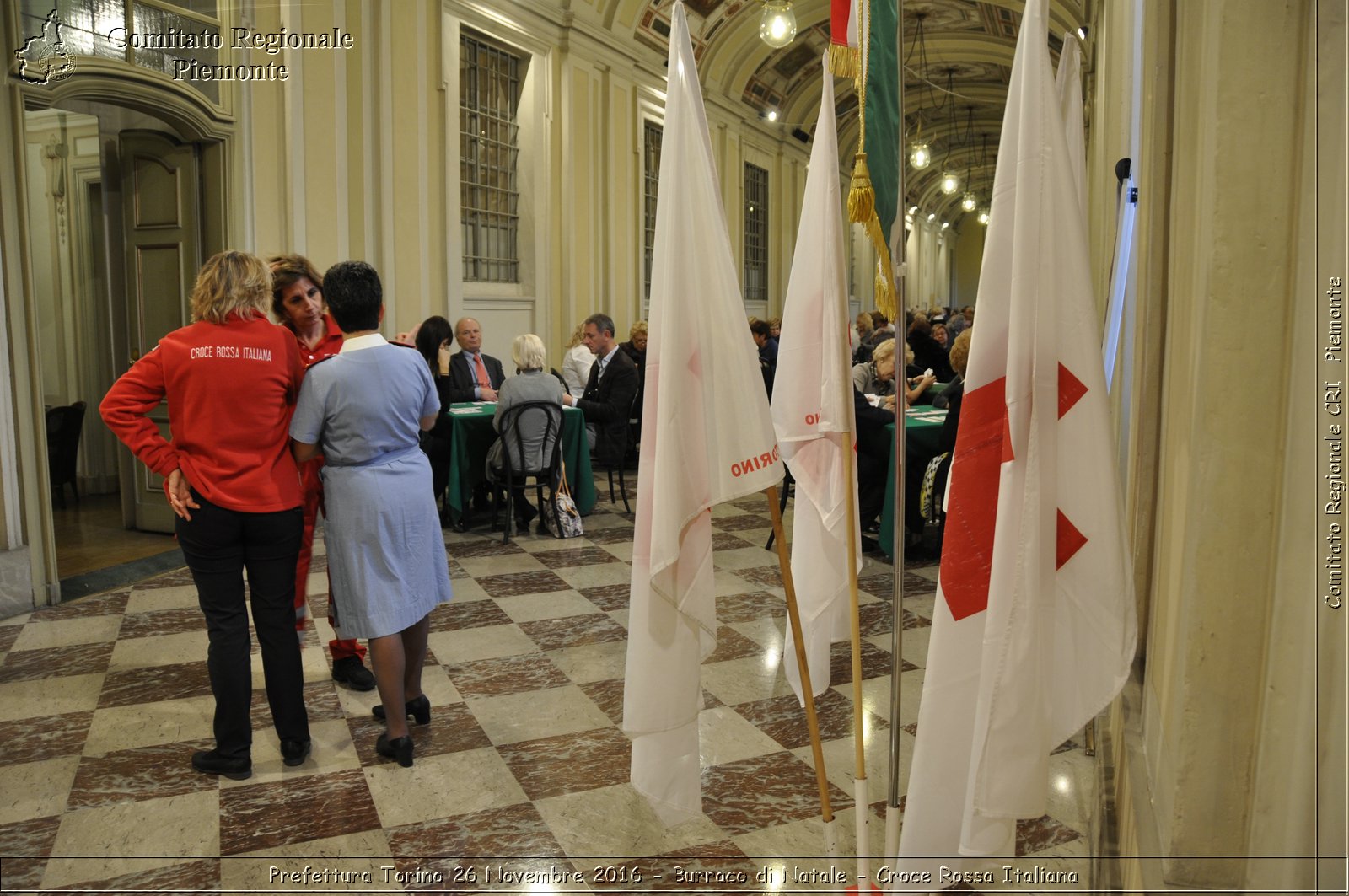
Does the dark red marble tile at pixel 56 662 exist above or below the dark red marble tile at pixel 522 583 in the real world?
above

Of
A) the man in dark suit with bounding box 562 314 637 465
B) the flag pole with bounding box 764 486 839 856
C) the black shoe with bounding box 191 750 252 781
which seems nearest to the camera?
the flag pole with bounding box 764 486 839 856

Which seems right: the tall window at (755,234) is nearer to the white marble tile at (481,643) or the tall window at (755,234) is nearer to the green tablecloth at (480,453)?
the green tablecloth at (480,453)

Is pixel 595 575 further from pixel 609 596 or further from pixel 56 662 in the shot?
pixel 56 662

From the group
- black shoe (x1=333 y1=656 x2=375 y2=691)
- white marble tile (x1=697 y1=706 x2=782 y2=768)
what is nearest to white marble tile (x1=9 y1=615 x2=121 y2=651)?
black shoe (x1=333 y1=656 x2=375 y2=691)

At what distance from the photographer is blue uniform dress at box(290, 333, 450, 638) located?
2.90 m

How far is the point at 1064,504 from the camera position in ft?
5.90

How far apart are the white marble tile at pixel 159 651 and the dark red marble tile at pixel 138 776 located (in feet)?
2.75

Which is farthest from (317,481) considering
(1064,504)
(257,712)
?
(1064,504)

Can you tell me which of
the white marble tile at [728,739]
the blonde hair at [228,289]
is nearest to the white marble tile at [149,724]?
the blonde hair at [228,289]

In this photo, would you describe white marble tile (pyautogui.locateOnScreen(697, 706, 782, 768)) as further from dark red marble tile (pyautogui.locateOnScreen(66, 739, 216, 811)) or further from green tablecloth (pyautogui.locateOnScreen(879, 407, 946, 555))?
green tablecloth (pyautogui.locateOnScreen(879, 407, 946, 555))

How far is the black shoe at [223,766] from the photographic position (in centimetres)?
299

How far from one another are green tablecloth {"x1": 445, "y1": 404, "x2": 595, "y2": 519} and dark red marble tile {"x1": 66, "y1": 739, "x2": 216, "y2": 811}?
10.4 feet

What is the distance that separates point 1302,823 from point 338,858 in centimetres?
215

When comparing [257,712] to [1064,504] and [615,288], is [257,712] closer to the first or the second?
[1064,504]
